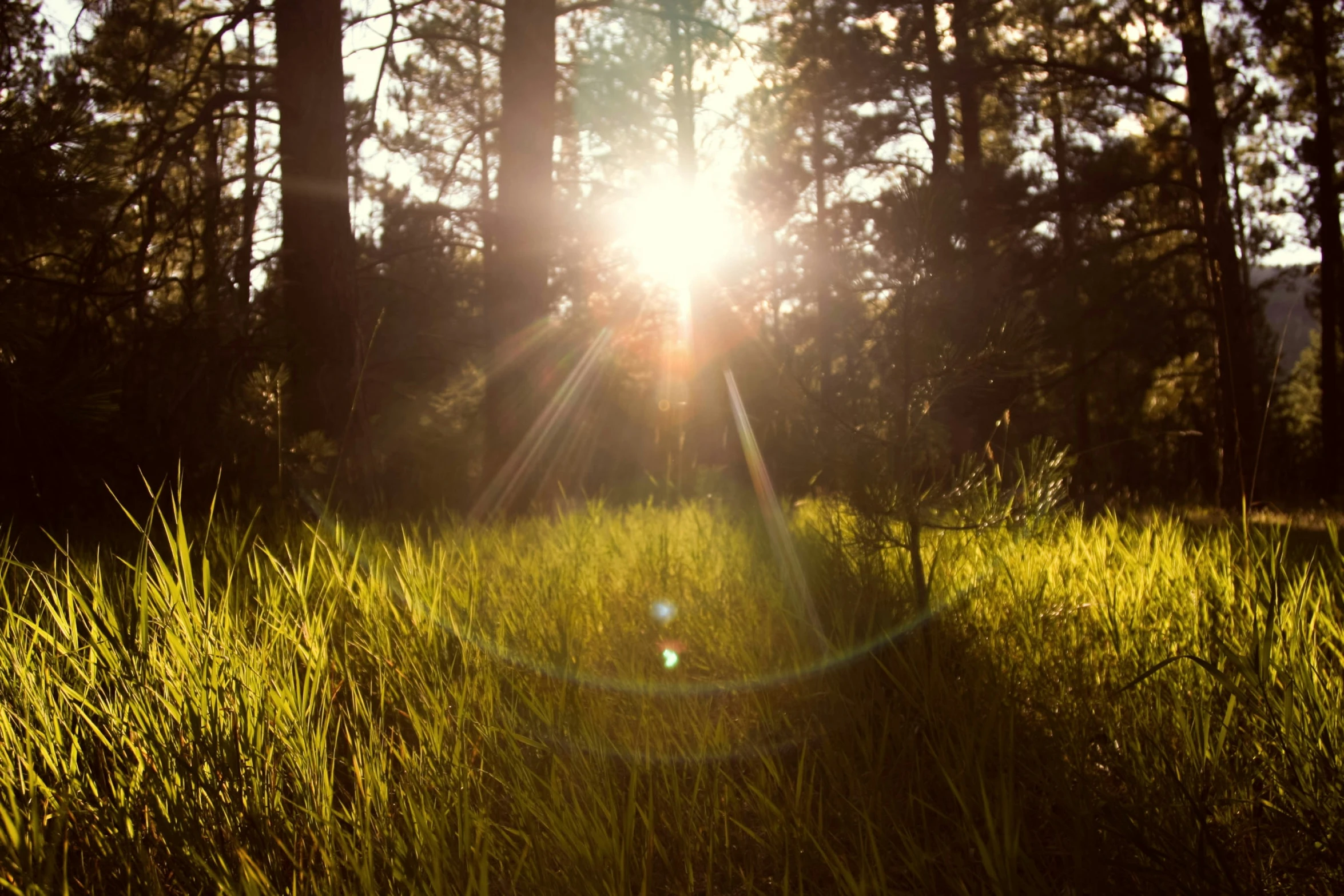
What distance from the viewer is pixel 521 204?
6434 millimetres

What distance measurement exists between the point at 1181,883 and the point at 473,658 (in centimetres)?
170

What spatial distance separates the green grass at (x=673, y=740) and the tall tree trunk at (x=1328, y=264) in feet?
44.2

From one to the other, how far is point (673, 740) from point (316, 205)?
4.61 m

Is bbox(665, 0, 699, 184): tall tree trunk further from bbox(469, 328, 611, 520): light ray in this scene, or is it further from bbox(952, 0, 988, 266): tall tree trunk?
bbox(469, 328, 611, 520): light ray

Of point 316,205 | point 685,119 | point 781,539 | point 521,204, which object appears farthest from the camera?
point 685,119

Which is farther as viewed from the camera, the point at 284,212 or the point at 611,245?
the point at 611,245

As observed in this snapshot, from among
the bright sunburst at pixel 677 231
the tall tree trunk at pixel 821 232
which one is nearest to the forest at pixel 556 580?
the bright sunburst at pixel 677 231

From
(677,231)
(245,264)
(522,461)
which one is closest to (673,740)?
(245,264)

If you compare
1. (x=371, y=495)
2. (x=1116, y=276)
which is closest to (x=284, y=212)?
(x=371, y=495)

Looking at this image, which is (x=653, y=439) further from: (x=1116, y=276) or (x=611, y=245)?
(x=1116, y=276)

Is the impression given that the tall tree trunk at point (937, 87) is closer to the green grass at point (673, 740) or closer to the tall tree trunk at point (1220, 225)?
the tall tree trunk at point (1220, 225)

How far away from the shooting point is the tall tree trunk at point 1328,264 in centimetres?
1270

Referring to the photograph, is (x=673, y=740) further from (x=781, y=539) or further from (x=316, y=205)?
(x=316, y=205)

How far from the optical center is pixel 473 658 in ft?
7.36
